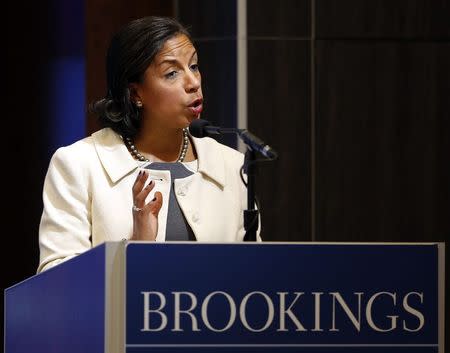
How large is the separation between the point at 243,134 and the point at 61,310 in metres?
0.66

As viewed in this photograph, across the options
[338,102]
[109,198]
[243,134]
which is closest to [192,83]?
[109,198]

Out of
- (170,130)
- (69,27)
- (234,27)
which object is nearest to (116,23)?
(69,27)

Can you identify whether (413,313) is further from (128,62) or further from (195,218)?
(128,62)

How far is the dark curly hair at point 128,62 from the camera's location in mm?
3750

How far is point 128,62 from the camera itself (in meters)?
3.77

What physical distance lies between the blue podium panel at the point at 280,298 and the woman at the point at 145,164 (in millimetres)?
965

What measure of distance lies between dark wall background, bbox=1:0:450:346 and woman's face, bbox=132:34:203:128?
5.89 ft

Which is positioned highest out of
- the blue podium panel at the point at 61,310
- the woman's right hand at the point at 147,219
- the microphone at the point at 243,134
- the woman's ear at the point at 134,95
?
the woman's ear at the point at 134,95

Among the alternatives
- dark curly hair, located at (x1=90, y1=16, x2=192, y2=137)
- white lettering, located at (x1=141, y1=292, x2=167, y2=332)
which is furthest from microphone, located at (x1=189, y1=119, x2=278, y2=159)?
dark curly hair, located at (x1=90, y1=16, x2=192, y2=137)

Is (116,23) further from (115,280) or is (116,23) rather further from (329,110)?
(115,280)

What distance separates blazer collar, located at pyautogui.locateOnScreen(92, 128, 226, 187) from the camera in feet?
12.0

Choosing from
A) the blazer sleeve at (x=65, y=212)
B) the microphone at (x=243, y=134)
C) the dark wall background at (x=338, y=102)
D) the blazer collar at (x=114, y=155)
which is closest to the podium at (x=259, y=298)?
the microphone at (x=243, y=134)

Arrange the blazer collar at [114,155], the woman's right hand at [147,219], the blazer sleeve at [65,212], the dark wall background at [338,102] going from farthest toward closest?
the dark wall background at [338,102]
the blazer collar at [114,155]
the blazer sleeve at [65,212]
the woman's right hand at [147,219]

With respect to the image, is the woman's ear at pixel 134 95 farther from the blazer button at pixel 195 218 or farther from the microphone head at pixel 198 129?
the microphone head at pixel 198 129
